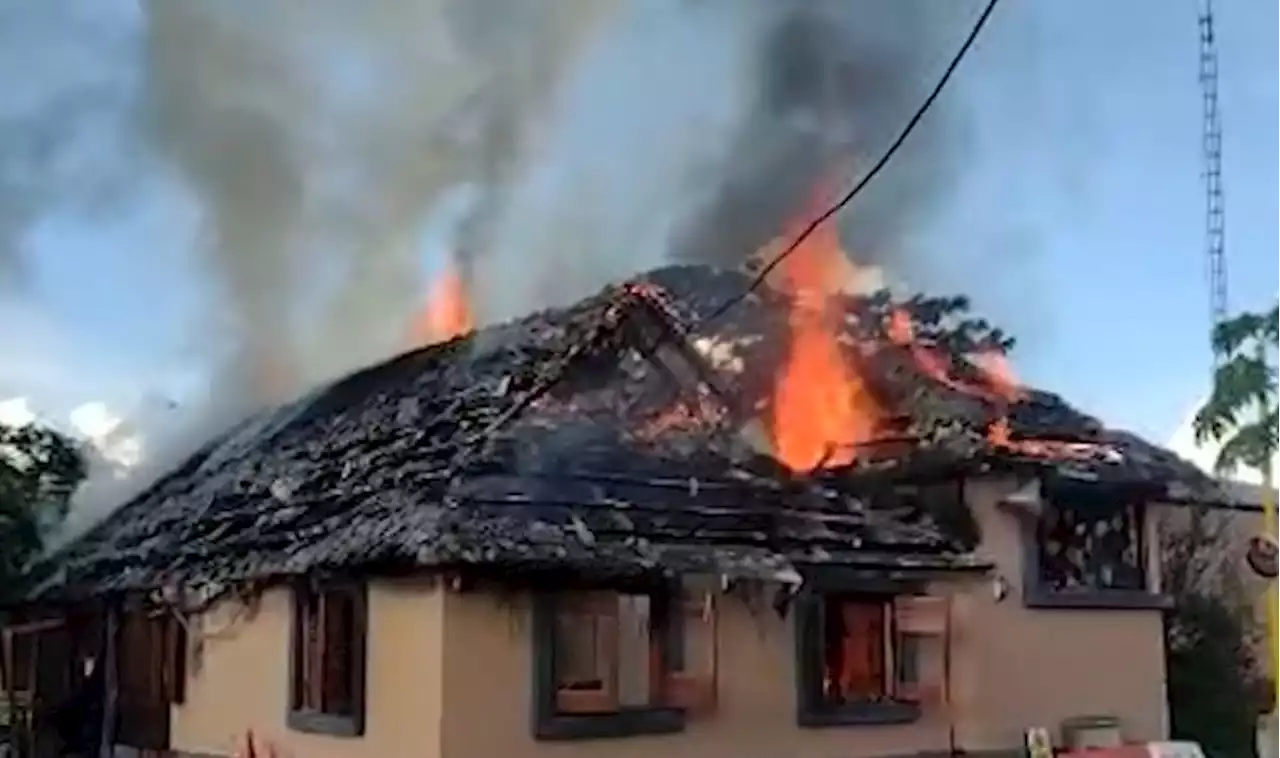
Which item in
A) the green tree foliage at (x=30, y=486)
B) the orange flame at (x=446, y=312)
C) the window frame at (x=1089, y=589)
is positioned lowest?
the window frame at (x=1089, y=589)

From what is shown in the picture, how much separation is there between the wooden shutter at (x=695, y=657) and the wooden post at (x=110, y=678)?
284 inches

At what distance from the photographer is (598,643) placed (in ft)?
41.2

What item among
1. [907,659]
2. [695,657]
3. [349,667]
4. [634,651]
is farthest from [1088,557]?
[349,667]

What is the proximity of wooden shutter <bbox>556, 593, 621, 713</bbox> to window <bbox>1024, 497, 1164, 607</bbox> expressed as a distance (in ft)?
16.1

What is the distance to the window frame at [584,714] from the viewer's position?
12.1 m

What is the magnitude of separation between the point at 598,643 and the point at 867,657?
3042 millimetres

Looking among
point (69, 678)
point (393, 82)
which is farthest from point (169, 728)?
point (393, 82)

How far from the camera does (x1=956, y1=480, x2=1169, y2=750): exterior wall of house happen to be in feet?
49.7

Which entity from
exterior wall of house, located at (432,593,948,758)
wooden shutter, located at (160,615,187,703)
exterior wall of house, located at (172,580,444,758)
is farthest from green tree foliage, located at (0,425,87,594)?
exterior wall of house, located at (432,593,948,758)

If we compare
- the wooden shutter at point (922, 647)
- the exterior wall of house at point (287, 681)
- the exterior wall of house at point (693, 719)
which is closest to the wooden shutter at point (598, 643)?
the exterior wall of house at point (693, 719)

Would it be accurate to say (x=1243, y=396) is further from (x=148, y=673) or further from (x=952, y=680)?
(x=148, y=673)

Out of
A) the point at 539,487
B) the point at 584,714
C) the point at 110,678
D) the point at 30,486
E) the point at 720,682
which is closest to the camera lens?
the point at 584,714

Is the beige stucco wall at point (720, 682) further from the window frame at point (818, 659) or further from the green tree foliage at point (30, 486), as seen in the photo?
the green tree foliage at point (30, 486)

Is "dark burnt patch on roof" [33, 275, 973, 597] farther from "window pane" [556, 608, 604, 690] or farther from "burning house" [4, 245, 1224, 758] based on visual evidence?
"window pane" [556, 608, 604, 690]
